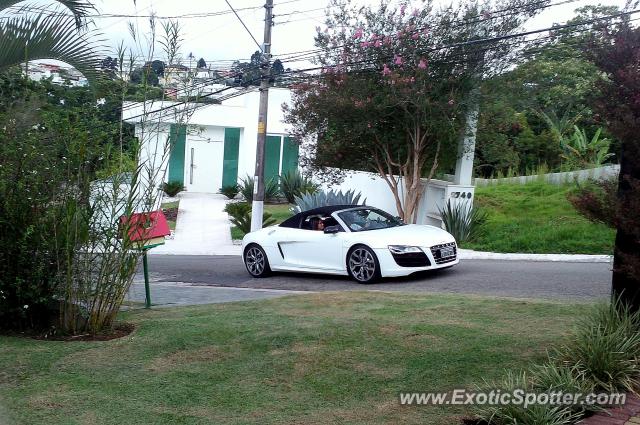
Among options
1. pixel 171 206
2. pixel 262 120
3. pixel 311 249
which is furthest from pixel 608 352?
pixel 171 206

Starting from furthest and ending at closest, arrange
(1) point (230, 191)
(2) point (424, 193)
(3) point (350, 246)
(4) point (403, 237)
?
(1) point (230, 191)
(2) point (424, 193)
(3) point (350, 246)
(4) point (403, 237)

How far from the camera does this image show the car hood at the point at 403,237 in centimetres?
1324

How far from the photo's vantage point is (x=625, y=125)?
5699 millimetres

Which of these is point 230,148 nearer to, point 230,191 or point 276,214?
point 230,191

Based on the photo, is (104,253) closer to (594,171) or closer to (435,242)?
(435,242)

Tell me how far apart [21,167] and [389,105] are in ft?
38.4

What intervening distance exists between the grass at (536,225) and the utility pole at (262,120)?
5602mm

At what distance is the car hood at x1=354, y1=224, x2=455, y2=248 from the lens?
13242 millimetres

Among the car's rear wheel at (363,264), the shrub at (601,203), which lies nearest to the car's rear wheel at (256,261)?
the car's rear wheel at (363,264)

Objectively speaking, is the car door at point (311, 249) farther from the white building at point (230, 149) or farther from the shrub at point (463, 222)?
the white building at point (230, 149)

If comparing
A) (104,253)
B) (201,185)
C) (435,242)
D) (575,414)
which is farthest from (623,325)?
(201,185)

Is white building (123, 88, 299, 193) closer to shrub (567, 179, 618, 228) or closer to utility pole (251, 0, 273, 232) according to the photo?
utility pole (251, 0, 273, 232)

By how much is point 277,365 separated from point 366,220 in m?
8.32

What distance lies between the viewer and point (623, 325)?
5.77m
